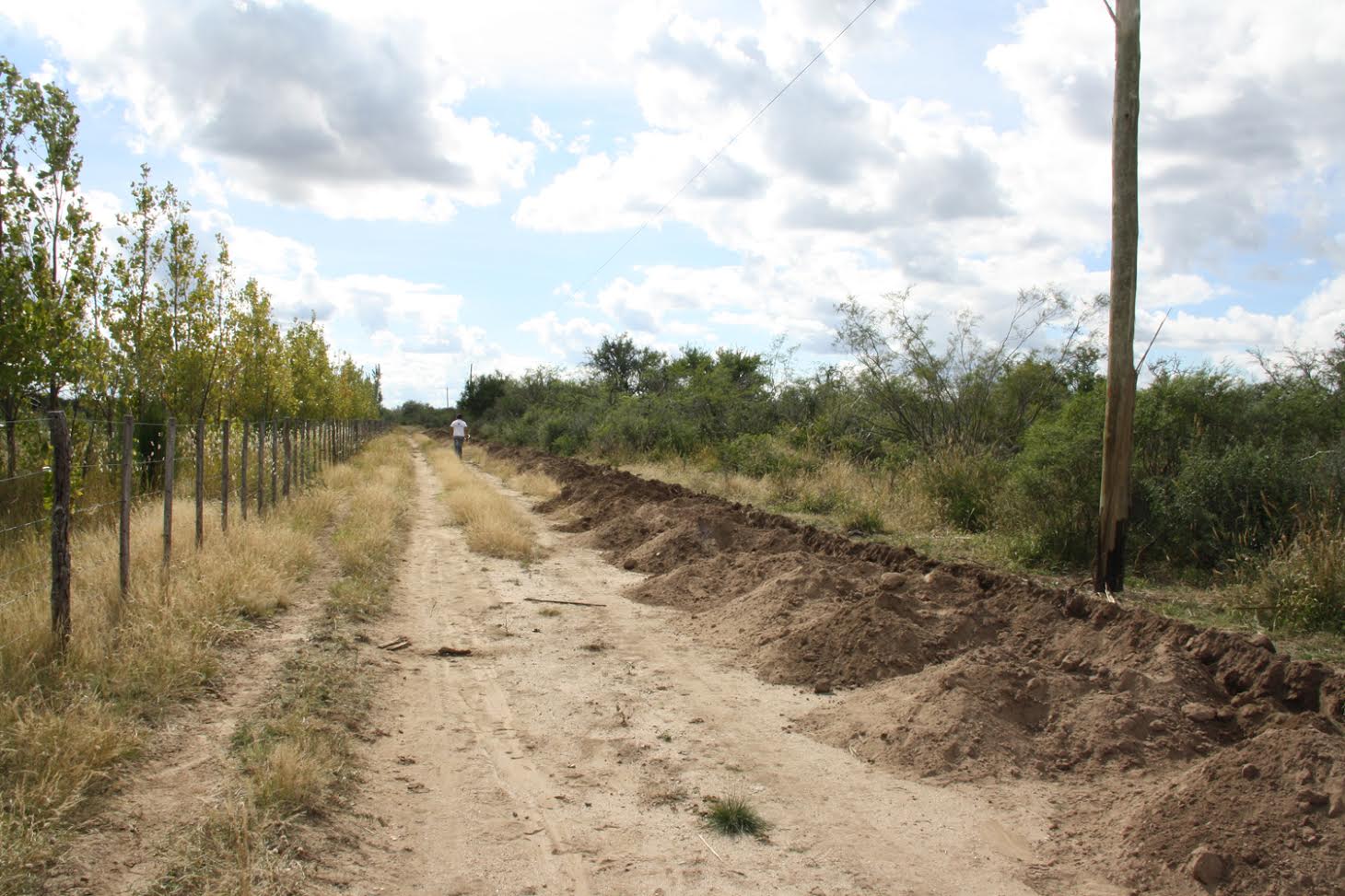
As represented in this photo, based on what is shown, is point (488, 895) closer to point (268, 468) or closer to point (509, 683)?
point (509, 683)

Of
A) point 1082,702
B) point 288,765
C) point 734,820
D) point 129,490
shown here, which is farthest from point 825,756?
point 129,490

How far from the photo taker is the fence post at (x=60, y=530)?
6137 millimetres

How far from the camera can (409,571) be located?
1234 cm

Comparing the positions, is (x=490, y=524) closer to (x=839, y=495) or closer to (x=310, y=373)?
(x=839, y=495)

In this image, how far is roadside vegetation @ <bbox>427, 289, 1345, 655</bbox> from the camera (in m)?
8.73

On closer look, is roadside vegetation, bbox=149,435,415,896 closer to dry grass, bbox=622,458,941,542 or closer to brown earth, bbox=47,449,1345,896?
brown earth, bbox=47,449,1345,896

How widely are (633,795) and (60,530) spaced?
157 inches

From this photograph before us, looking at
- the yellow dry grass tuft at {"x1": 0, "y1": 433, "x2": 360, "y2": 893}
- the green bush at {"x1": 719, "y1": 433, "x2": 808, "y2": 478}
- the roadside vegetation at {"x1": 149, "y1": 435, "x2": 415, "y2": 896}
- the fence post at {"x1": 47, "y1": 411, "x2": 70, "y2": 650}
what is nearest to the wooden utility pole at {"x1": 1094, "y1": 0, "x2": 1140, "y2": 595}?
the roadside vegetation at {"x1": 149, "y1": 435, "x2": 415, "y2": 896}

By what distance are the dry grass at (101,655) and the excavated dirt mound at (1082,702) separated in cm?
399

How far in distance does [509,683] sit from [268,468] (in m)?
14.1

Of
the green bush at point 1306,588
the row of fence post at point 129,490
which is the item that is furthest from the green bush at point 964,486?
the row of fence post at point 129,490

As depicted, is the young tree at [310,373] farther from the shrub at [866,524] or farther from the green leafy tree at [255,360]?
the shrub at [866,524]

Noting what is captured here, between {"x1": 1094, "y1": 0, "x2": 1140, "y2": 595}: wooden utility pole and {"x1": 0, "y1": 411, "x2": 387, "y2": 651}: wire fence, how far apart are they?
8.07m

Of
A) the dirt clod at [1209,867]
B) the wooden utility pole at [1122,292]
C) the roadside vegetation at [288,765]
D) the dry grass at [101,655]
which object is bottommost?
the roadside vegetation at [288,765]
